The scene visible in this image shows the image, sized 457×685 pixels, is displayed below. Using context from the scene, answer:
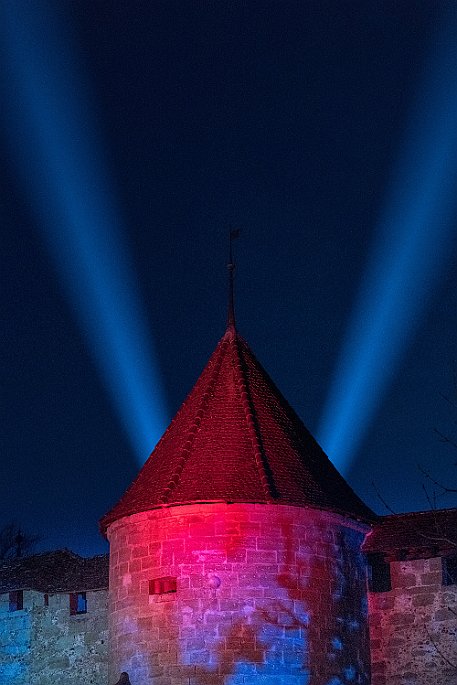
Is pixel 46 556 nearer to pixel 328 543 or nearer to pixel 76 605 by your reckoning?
pixel 76 605

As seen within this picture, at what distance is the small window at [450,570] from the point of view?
20.7 metres

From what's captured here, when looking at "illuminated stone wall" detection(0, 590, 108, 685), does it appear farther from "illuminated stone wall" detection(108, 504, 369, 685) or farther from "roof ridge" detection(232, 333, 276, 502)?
"roof ridge" detection(232, 333, 276, 502)

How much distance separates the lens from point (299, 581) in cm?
1958

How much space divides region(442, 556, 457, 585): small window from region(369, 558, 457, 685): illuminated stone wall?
10 centimetres

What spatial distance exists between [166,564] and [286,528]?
5.81 ft

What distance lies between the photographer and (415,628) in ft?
67.8

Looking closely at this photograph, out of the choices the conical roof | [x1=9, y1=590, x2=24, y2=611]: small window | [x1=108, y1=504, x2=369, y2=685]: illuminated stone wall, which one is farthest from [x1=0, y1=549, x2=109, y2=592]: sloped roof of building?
[x1=108, y1=504, x2=369, y2=685]: illuminated stone wall

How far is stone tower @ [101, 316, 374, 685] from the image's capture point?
1920 centimetres

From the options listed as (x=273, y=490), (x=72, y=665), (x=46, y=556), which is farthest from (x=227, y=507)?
(x=46, y=556)

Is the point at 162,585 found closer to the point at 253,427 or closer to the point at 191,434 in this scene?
the point at 191,434

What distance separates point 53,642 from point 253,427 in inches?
240

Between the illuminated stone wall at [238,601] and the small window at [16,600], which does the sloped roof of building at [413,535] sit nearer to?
the illuminated stone wall at [238,601]

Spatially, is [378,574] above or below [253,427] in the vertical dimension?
below

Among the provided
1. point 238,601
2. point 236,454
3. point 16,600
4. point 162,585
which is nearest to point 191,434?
point 236,454
